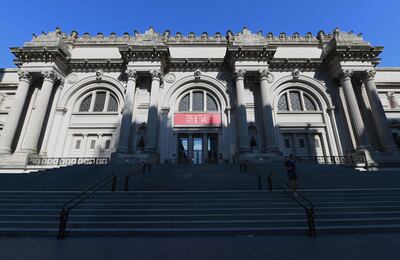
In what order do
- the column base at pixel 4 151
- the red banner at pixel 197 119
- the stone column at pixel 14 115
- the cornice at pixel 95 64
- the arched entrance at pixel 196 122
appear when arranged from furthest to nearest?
1. the cornice at pixel 95 64
2. the red banner at pixel 197 119
3. the arched entrance at pixel 196 122
4. the stone column at pixel 14 115
5. the column base at pixel 4 151

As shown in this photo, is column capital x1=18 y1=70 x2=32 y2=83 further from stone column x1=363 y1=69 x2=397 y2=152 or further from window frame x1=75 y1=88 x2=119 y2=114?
stone column x1=363 y1=69 x2=397 y2=152

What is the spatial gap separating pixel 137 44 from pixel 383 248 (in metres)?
19.9

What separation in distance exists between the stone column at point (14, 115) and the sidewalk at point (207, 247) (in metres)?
15.0

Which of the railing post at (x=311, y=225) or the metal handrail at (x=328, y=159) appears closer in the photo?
the railing post at (x=311, y=225)

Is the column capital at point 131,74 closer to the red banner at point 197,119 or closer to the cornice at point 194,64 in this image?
the cornice at point 194,64

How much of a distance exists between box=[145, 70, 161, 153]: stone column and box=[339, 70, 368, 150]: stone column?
56.5 feet

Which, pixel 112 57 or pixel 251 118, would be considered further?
pixel 112 57

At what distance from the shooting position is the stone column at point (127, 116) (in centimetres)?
1605

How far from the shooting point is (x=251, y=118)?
18578 millimetres

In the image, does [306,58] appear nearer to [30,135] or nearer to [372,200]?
[372,200]

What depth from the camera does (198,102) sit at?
20047 mm

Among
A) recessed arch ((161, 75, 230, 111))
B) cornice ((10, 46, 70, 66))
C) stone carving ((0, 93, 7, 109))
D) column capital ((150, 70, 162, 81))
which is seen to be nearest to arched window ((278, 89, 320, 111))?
recessed arch ((161, 75, 230, 111))

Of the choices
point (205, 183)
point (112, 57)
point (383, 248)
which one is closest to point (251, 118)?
point (205, 183)

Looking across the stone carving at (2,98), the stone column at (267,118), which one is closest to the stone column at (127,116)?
the stone column at (267,118)
